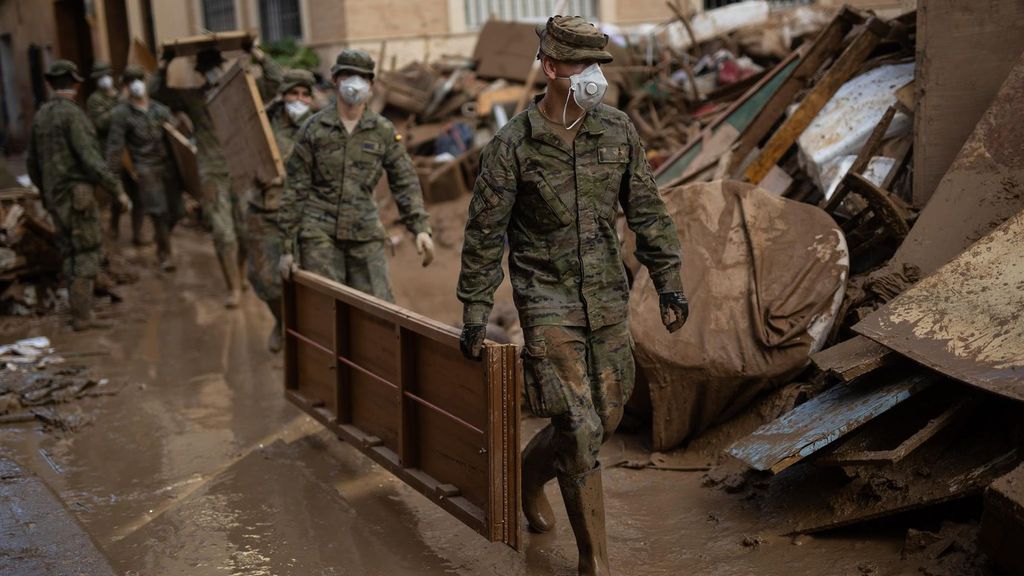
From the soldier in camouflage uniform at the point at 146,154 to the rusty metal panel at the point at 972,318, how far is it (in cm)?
943

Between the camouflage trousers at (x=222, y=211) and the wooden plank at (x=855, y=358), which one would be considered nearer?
the wooden plank at (x=855, y=358)

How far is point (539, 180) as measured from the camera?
4.29 m

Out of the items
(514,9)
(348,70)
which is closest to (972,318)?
(348,70)

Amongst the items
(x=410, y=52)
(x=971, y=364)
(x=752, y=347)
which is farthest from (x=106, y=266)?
(x=971, y=364)

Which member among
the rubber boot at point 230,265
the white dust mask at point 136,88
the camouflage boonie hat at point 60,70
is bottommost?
the rubber boot at point 230,265

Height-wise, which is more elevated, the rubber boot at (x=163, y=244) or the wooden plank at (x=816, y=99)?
the wooden plank at (x=816, y=99)

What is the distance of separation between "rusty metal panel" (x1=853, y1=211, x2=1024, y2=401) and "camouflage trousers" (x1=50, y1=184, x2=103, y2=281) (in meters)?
7.17

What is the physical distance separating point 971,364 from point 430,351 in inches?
87.3

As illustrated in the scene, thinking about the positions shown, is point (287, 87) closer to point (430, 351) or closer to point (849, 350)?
point (430, 351)

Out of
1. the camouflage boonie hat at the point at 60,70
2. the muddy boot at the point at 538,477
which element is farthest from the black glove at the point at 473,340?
the camouflage boonie hat at the point at 60,70

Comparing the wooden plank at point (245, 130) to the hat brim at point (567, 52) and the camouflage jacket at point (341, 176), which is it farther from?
the hat brim at point (567, 52)

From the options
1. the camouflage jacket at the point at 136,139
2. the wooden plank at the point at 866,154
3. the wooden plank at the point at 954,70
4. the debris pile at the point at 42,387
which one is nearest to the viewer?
the wooden plank at the point at 954,70

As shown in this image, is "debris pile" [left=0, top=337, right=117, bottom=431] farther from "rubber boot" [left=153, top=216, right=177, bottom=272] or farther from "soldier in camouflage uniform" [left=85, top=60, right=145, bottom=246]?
"soldier in camouflage uniform" [left=85, top=60, right=145, bottom=246]

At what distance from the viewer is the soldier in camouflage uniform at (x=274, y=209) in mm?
8297
